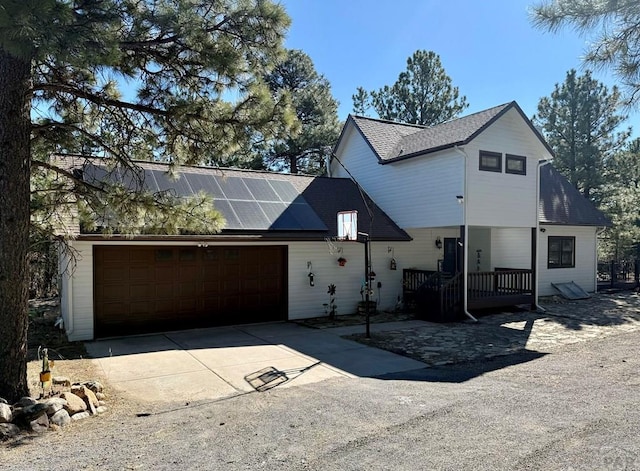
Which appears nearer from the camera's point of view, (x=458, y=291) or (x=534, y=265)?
(x=458, y=291)

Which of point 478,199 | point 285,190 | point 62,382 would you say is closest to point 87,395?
point 62,382

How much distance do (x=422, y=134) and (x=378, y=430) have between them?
467 inches

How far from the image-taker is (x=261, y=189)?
1359 cm

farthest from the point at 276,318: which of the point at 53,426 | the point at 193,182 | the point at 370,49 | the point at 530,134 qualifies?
the point at 370,49

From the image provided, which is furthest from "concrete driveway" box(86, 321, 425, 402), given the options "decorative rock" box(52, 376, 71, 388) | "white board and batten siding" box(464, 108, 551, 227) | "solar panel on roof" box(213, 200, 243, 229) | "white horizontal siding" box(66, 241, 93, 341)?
"white board and batten siding" box(464, 108, 551, 227)

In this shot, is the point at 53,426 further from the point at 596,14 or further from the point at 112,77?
the point at 596,14

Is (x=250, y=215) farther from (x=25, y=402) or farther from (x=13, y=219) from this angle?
(x=25, y=402)

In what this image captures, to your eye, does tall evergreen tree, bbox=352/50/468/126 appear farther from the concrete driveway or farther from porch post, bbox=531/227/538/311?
the concrete driveway

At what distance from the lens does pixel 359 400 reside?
18.9ft

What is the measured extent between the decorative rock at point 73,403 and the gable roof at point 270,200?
5969 millimetres

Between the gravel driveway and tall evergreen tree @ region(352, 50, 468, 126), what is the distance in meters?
24.1

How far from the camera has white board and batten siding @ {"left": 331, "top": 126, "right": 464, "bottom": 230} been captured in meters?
12.4

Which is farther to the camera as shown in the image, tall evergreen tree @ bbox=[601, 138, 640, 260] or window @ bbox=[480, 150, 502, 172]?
tall evergreen tree @ bbox=[601, 138, 640, 260]

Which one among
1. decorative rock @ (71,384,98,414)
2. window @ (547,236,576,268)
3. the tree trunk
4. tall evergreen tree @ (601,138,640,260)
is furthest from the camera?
tall evergreen tree @ (601,138,640,260)
